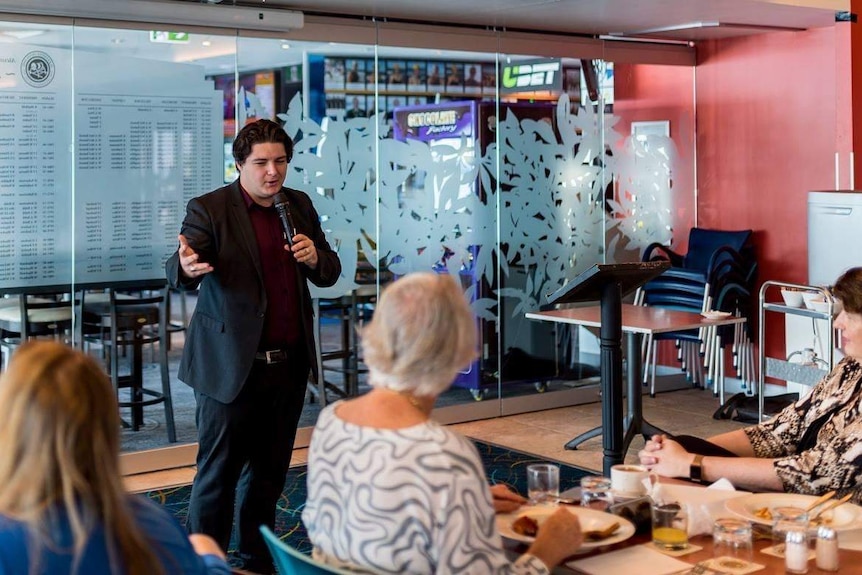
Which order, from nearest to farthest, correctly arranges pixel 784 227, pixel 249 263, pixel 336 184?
pixel 249 263 < pixel 336 184 < pixel 784 227

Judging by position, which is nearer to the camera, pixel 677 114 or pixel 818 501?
pixel 818 501

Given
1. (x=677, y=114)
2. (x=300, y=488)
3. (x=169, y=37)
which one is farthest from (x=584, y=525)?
(x=677, y=114)

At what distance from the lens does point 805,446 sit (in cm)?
363

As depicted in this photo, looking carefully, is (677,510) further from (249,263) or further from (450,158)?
(450,158)

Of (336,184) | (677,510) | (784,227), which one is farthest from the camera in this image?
(784,227)

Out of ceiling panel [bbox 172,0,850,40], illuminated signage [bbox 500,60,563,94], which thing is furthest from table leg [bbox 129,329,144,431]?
illuminated signage [bbox 500,60,563,94]

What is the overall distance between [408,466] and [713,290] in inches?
240

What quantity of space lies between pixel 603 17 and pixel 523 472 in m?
3.09

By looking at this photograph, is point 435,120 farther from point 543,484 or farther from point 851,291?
point 543,484

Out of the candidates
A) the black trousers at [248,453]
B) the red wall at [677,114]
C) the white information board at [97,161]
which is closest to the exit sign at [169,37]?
the white information board at [97,161]

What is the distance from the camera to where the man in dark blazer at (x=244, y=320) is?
4.19 m

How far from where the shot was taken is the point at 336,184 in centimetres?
693

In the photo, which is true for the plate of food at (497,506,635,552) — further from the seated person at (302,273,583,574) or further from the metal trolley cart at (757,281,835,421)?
the metal trolley cart at (757,281,835,421)

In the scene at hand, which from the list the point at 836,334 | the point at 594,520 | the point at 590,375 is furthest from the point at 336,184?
the point at 594,520
